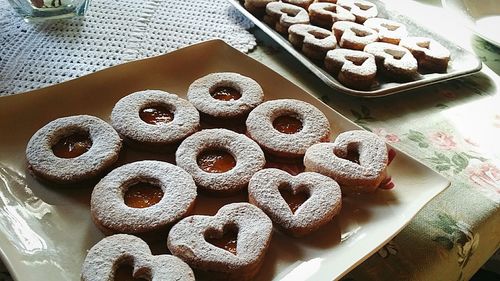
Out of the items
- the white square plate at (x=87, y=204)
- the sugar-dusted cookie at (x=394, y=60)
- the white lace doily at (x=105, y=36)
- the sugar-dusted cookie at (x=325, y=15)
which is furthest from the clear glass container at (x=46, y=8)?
the sugar-dusted cookie at (x=394, y=60)

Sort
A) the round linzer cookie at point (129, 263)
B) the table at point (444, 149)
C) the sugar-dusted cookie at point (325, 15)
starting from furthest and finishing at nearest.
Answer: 1. the sugar-dusted cookie at point (325, 15)
2. the table at point (444, 149)
3. the round linzer cookie at point (129, 263)

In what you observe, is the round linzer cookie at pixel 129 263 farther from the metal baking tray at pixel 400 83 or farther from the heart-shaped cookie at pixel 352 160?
the metal baking tray at pixel 400 83

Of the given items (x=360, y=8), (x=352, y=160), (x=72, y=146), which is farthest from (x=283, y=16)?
(x=72, y=146)

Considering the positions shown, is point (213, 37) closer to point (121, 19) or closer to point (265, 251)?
point (121, 19)

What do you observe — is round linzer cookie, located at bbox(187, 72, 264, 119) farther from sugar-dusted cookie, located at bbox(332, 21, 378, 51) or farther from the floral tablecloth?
sugar-dusted cookie, located at bbox(332, 21, 378, 51)

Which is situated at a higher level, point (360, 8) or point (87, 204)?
point (360, 8)

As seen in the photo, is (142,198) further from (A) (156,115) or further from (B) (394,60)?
(B) (394,60)

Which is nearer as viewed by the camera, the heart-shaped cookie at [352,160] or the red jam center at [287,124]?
the heart-shaped cookie at [352,160]
